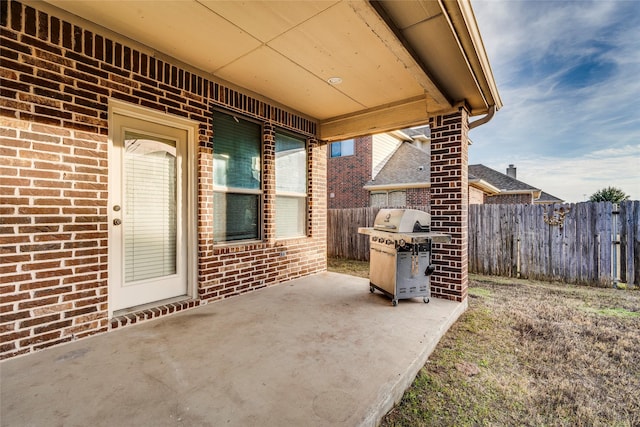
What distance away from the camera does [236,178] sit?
3855mm

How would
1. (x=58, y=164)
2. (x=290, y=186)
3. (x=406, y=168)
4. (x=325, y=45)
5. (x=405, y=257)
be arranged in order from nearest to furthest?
1. (x=58, y=164)
2. (x=325, y=45)
3. (x=405, y=257)
4. (x=290, y=186)
5. (x=406, y=168)

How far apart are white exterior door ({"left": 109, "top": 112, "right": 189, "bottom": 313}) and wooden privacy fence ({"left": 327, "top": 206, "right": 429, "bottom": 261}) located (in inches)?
223

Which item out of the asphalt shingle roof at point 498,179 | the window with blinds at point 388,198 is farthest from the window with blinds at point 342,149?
the asphalt shingle roof at point 498,179

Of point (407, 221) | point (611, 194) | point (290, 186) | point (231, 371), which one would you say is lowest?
point (231, 371)

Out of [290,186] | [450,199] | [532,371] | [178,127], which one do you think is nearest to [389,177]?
[290,186]

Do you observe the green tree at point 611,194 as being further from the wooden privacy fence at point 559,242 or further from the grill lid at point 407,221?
the grill lid at point 407,221

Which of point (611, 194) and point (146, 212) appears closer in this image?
point (146, 212)

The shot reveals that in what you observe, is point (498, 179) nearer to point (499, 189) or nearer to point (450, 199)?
point (499, 189)

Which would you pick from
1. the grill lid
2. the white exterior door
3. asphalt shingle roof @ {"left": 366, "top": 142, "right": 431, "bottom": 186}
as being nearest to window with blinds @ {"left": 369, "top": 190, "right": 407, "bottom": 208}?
asphalt shingle roof @ {"left": 366, "top": 142, "right": 431, "bottom": 186}

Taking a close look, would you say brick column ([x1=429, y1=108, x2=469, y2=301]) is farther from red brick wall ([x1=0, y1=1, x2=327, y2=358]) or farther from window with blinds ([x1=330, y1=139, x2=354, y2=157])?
window with blinds ([x1=330, y1=139, x2=354, y2=157])

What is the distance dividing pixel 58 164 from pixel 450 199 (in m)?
4.10

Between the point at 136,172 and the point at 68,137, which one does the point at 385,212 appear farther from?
the point at 68,137

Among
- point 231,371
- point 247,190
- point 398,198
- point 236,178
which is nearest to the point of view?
point 231,371

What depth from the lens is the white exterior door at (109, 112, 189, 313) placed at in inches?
108
